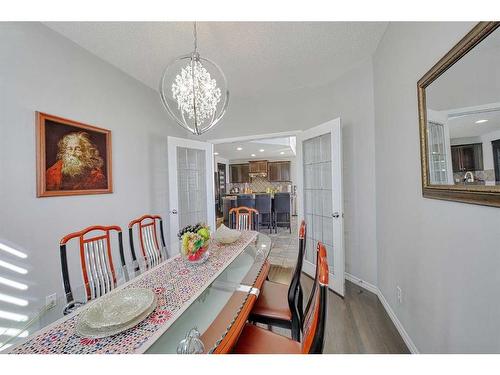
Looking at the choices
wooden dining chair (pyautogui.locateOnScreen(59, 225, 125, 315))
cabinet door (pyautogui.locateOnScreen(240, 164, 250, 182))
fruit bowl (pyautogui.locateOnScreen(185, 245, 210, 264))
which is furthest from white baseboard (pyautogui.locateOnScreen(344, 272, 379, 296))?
cabinet door (pyautogui.locateOnScreen(240, 164, 250, 182))

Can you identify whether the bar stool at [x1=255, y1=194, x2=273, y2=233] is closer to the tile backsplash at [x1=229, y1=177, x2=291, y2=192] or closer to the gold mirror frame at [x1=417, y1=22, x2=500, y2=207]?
the tile backsplash at [x1=229, y1=177, x2=291, y2=192]

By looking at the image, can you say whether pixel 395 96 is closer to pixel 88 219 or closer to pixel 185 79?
pixel 185 79

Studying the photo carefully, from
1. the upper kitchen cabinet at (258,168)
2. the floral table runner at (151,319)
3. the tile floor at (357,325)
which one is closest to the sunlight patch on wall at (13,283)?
the floral table runner at (151,319)

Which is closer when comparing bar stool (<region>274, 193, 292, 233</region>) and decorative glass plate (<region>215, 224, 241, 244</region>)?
decorative glass plate (<region>215, 224, 241, 244</region>)

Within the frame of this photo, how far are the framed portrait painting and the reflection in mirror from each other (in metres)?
3.00

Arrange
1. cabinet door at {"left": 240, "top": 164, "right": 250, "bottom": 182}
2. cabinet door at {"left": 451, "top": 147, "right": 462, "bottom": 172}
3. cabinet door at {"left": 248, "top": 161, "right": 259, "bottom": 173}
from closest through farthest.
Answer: cabinet door at {"left": 451, "top": 147, "right": 462, "bottom": 172}
cabinet door at {"left": 248, "top": 161, "right": 259, "bottom": 173}
cabinet door at {"left": 240, "top": 164, "right": 250, "bottom": 182}

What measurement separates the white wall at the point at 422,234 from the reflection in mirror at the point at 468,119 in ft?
0.51

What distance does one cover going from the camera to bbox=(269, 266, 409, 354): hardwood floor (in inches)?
59.9

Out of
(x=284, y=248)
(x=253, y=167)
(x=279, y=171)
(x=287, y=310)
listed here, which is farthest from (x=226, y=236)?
(x=253, y=167)

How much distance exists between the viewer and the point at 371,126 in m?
2.34

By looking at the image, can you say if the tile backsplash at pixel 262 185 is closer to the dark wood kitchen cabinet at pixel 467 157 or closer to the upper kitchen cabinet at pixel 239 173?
the upper kitchen cabinet at pixel 239 173
